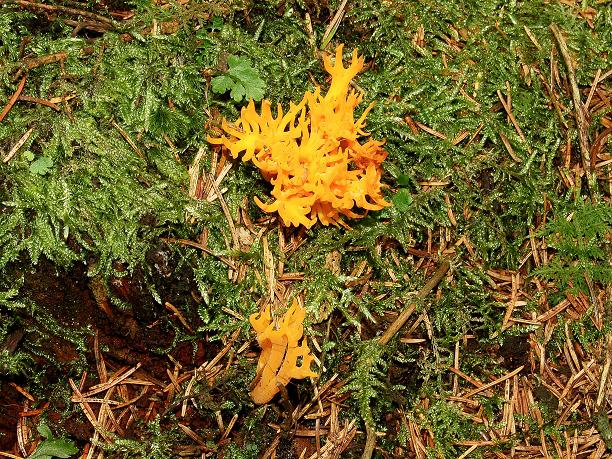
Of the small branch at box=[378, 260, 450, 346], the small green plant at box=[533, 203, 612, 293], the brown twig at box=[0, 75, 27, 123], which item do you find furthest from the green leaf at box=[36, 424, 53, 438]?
the small green plant at box=[533, 203, 612, 293]

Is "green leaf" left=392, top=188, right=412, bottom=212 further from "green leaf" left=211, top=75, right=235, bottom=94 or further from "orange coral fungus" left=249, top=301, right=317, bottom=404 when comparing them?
"green leaf" left=211, top=75, right=235, bottom=94

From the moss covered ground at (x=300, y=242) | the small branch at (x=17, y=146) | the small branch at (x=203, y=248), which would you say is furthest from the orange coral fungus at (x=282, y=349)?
the small branch at (x=17, y=146)

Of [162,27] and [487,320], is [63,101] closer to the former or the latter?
[162,27]

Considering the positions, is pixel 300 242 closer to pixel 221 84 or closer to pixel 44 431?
pixel 221 84

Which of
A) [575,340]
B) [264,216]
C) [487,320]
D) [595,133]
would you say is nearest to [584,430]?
[575,340]

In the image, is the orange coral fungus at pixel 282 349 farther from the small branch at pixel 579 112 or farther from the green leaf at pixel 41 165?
the small branch at pixel 579 112

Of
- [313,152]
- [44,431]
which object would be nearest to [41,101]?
[313,152]
